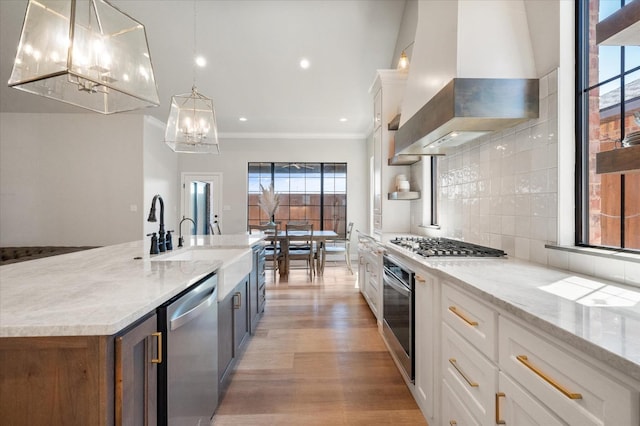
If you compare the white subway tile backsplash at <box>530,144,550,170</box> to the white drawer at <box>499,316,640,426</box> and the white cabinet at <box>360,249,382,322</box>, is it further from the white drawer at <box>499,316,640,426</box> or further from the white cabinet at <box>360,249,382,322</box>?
the white cabinet at <box>360,249,382,322</box>

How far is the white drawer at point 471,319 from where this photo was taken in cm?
109

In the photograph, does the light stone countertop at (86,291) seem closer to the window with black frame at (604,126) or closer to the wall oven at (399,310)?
the wall oven at (399,310)

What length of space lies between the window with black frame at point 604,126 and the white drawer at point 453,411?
1003mm

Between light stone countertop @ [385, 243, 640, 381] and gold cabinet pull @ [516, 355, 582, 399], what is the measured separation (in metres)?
0.13

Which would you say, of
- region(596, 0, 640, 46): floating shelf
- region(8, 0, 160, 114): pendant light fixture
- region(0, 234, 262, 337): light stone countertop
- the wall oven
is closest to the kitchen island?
region(0, 234, 262, 337): light stone countertop

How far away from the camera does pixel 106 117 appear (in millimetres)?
5531

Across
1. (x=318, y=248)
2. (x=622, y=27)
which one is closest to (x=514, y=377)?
(x=622, y=27)

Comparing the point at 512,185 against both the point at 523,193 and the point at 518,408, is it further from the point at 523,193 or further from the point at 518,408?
the point at 518,408

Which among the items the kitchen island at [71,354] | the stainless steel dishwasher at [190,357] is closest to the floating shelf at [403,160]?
the stainless steel dishwasher at [190,357]

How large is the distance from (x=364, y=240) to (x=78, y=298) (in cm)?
327

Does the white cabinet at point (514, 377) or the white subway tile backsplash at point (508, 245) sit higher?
the white subway tile backsplash at point (508, 245)

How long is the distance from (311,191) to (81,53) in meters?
5.79

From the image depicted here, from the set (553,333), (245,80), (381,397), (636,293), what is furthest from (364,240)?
(245,80)

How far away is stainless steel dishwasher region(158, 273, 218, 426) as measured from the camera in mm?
1098
